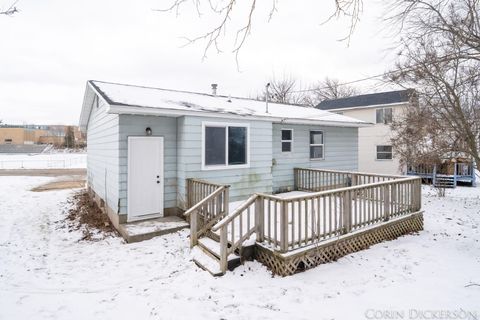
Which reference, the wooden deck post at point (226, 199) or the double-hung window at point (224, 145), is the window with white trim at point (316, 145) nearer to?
the double-hung window at point (224, 145)

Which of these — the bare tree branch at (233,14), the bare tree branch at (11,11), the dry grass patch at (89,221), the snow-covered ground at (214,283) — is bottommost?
the snow-covered ground at (214,283)

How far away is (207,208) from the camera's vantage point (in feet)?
19.9

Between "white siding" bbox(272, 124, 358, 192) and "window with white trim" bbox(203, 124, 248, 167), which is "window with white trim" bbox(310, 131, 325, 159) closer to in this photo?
"white siding" bbox(272, 124, 358, 192)

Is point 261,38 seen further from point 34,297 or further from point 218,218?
point 34,297

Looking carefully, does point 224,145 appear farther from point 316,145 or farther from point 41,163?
point 41,163

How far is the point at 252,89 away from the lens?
124 ft

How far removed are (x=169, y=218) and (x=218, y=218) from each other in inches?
76.2

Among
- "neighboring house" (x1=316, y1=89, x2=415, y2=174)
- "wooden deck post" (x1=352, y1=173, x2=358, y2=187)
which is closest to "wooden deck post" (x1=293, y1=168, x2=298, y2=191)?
"wooden deck post" (x1=352, y1=173, x2=358, y2=187)

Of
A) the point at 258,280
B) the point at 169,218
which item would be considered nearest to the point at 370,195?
the point at 258,280

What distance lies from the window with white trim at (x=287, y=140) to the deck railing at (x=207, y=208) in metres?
4.47

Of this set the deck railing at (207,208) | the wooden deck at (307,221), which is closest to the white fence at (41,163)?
the deck railing at (207,208)

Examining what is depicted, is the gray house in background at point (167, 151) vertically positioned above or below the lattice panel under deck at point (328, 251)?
above

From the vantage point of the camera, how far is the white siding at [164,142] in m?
6.93

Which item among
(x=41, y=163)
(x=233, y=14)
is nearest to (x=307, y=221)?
(x=233, y=14)
